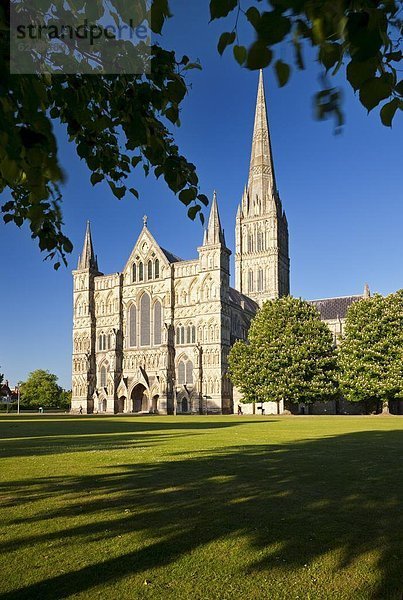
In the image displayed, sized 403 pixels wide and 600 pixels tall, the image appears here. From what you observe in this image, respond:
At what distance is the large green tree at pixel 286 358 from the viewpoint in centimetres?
5294

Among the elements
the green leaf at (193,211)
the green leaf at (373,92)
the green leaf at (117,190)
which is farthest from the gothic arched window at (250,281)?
the green leaf at (373,92)

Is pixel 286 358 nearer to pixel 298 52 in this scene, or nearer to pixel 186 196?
pixel 186 196

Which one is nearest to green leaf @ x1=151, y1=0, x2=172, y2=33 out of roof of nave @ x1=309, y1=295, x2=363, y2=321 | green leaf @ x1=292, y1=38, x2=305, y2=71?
green leaf @ x1=292, y1=38, x2=305, y2=71

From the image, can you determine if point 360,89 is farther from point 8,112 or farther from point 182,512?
point 182,512

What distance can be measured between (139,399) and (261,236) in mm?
40926

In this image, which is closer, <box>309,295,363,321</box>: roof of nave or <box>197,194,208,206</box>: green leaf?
<box>197,194,208,206</box>: green leaf

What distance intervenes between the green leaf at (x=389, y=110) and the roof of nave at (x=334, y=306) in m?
85.9

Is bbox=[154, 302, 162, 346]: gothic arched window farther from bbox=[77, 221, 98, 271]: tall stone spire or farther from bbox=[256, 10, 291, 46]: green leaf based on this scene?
bbox=[256, 10, 291, 46]: green leaf

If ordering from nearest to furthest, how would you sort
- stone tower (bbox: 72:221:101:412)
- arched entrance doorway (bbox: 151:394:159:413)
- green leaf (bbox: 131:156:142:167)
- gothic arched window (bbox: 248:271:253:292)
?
green leaf (bbox: 131:156:142:167)
arched entrance doorway (bbox: 151:394:159:413)
stone tower (bbox: 72:221:101:412)
gothic arched window (bbox: 248:271:253:292)

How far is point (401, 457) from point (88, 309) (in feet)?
211

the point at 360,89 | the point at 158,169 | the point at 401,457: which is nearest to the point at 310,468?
the point at 401,457

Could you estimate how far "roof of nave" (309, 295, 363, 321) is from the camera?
87812 mm

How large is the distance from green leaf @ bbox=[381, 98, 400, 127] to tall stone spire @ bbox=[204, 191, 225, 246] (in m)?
→ 64.3

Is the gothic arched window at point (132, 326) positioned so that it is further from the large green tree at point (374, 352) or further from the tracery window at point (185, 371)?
the large green tree at point (374, 352)
